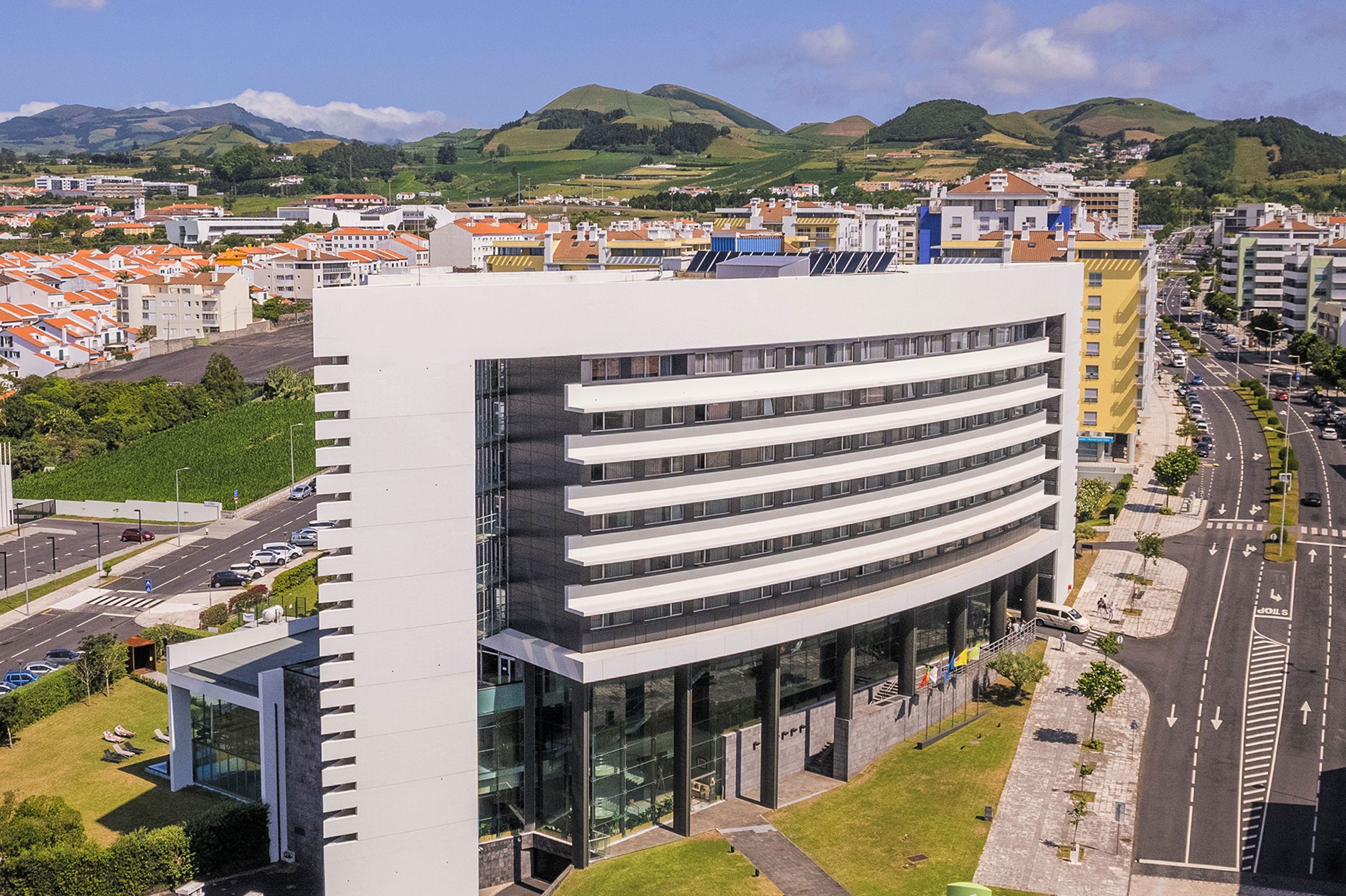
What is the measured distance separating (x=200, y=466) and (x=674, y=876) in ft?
320

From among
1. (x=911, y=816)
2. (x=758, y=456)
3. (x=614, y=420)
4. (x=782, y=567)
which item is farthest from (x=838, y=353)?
(x=911, y=816)

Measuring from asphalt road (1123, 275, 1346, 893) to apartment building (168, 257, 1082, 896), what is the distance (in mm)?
13385

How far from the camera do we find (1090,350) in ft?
408

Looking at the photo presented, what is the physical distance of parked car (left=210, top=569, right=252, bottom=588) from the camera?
337 ft

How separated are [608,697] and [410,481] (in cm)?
1330

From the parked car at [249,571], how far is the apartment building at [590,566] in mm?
39364

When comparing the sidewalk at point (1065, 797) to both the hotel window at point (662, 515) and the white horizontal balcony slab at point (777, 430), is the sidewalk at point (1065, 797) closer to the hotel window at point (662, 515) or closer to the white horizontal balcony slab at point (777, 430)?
the white horizontal balcony slab at point (777, 430)

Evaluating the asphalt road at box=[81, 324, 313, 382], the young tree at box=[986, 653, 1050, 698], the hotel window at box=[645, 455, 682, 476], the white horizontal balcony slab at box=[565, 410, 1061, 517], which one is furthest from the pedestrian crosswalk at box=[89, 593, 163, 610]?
the asphalt road at box=[81, 324, 313, 382]

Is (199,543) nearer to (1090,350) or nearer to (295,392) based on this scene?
(295,392)

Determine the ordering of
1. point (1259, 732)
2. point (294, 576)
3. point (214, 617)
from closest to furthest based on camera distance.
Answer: point (1259, 732), point (214, 617), point (294, 576)

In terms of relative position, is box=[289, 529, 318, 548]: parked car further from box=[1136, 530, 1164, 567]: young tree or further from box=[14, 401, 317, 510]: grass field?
box=[1136, 530, 1164, 567]: young tree

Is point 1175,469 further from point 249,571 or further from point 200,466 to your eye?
point 200,466

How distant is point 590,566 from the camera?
5575cm

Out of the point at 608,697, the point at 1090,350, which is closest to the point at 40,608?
the point at 608,697
